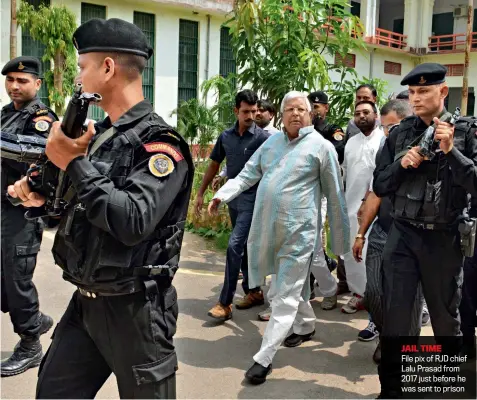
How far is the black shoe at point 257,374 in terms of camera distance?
388 centimetres

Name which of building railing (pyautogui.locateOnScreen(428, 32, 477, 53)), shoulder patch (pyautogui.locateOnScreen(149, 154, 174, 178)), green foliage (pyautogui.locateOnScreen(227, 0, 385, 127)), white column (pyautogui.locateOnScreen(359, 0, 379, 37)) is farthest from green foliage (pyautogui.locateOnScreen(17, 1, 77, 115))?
building railing (pyautogui.locateOnScreen(428, 32, 477, 53))

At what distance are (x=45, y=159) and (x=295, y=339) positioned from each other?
2.79 m

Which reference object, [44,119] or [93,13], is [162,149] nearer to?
[44,119]

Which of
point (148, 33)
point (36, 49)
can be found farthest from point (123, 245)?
point (148, 33)

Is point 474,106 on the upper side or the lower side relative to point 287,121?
upper

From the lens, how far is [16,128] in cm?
407

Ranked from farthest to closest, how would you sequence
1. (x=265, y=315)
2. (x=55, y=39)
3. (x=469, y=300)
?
(x=55, y=39) → (x=265, y=315) → (x=469, y=300)

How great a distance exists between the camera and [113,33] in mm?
2270

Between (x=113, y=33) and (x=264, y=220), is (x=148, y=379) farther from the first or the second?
(x=264, y=220)

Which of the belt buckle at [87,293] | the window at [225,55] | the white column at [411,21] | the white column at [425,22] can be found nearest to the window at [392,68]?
the white column at [411,21]

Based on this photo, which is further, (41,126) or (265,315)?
(265,315)

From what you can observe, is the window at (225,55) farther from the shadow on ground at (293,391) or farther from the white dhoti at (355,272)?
the shadow on ground at (293,391)

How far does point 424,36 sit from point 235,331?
83.9 feet

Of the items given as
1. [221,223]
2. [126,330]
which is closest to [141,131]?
[126,330]
